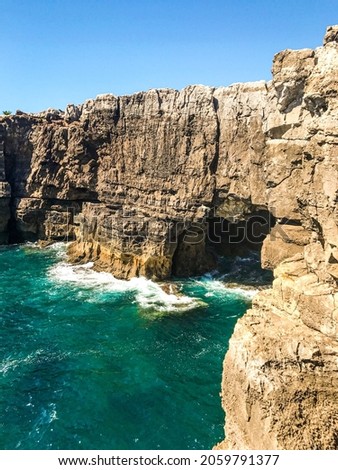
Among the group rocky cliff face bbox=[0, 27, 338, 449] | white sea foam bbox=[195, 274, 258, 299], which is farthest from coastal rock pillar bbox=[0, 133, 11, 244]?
white sea foam bbox=[195, 274, 258, 299]

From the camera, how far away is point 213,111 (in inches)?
1414

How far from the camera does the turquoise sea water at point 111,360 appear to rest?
17.9m

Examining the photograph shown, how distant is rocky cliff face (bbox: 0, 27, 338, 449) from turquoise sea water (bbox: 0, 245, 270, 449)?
6.63 metres

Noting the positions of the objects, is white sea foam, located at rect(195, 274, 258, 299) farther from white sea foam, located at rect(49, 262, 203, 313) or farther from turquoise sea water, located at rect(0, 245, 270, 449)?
white sea foam, located at rect(49, 262, 203, 313)

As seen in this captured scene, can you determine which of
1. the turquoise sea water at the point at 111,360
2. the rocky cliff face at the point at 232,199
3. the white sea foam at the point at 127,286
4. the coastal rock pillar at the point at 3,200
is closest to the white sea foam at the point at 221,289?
the turquoise sea water at the point at 111,360

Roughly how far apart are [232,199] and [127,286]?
1335cm

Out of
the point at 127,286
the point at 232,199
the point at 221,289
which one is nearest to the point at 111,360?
the point at 127,286

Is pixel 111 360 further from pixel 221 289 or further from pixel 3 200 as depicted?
pixel 3 200

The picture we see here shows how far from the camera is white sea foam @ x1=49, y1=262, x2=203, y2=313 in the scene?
104ft

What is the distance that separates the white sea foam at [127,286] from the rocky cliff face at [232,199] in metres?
1.67

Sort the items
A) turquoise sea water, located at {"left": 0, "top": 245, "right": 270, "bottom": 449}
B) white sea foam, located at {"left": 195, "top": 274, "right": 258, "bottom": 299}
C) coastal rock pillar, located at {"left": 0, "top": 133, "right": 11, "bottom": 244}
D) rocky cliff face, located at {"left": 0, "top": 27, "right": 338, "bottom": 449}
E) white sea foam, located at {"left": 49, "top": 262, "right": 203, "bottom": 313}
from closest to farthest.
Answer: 1. rocky cliff face, located at {"left": 0, "top": 27, "right": 338, "bottom": 449}
2. turquoise sea water, located at {"left": 0, "top": 245, "right": 270, "bottom": 449}
3. white sea foam, located at {"left": 49, "top": 262, "right": 203, "bottom": 313}
4. white sea foam, located at {"left": 195, "top": 274, "right": 258, "bottom": 299}
5. coastal rock pillar, located at {"left": 0, "top": 133, "right": 11, "bottom": 244}

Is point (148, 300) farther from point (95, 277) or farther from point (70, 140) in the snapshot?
point (70, 140)

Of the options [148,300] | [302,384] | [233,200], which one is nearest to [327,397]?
[302,384]

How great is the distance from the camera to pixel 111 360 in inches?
943
